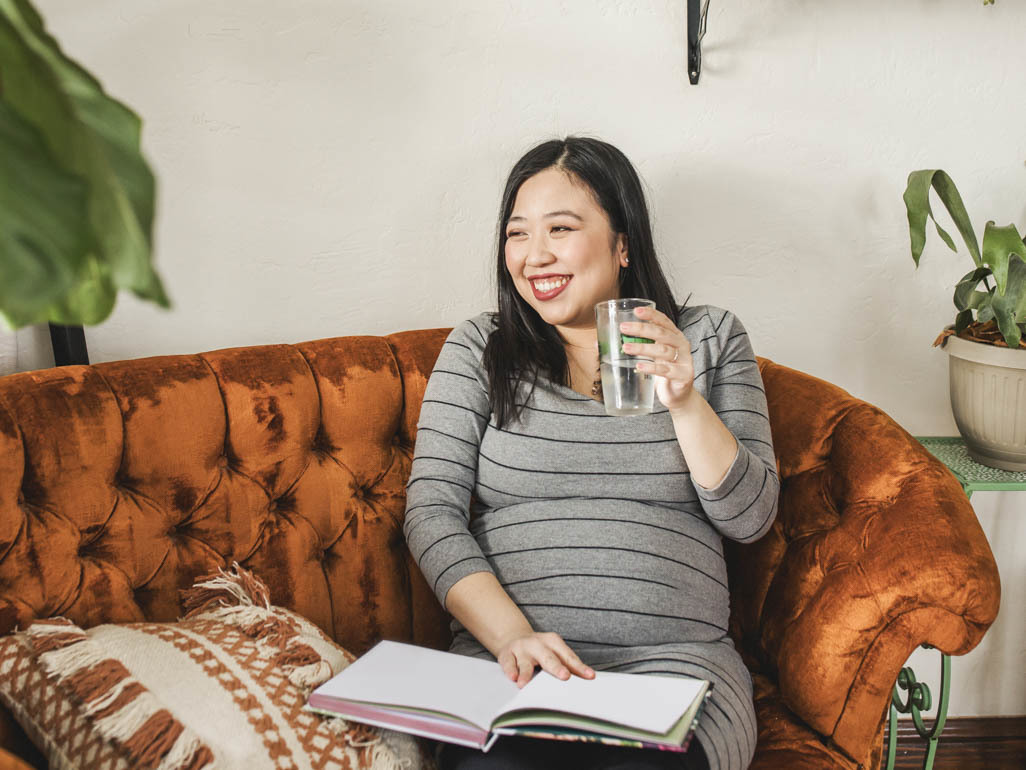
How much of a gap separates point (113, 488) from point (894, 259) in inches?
59.0

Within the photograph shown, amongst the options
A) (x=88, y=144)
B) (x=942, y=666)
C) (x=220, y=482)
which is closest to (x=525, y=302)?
(x=220, y=482)

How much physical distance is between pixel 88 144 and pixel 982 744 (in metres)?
2.19

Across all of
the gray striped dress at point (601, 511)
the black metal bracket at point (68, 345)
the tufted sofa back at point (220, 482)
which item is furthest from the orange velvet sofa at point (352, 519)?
the black metal bracket at point (68, 345)

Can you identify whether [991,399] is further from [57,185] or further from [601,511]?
[57,185]

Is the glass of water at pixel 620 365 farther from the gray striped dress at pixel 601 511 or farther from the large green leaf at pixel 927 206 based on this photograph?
the large green leaf at pixel 927 206

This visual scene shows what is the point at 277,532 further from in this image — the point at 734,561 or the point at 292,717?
the point at 734,561

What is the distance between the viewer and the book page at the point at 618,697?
0.89 meters

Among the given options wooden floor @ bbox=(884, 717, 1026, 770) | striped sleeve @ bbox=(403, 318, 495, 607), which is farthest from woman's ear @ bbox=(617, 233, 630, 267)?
wooden floor @ bbox=(884, 717, 1026, 770)

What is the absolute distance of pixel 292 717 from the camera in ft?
3.16

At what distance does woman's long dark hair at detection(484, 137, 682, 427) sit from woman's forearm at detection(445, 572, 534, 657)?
0.85 ft

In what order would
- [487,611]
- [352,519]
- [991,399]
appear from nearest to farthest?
[487,611] → [352,519] → [991,399]

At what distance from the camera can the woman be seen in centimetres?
113

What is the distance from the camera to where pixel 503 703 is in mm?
969

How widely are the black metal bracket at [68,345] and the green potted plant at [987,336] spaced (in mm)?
1393
